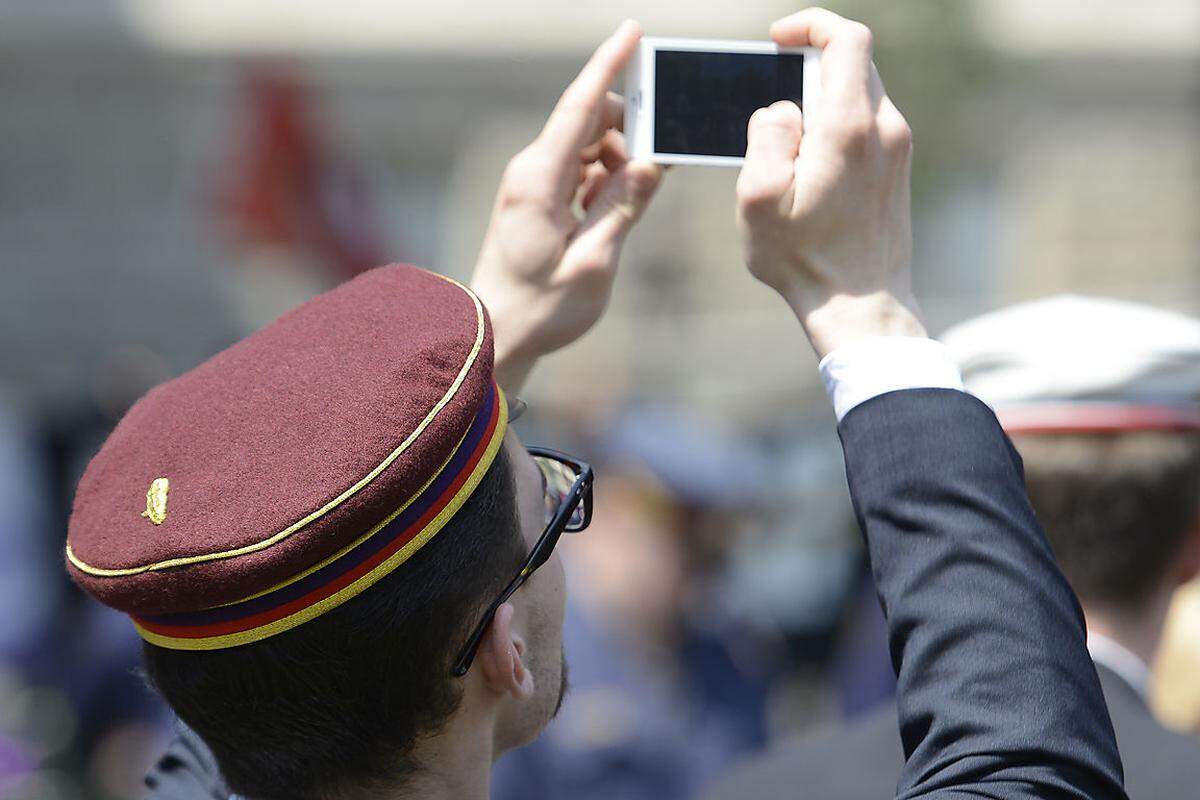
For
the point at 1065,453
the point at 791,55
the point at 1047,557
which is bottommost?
the point at 1065,453

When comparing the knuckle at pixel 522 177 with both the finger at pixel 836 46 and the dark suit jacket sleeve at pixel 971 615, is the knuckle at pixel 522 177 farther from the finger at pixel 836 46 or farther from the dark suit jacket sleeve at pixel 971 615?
the dark suit jacket sleeve at pixel 971 615

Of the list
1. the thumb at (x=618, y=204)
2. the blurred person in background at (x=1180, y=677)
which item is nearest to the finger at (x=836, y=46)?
the thumb at (x=618, y=204)

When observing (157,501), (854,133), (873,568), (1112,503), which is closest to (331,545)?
(157,501)

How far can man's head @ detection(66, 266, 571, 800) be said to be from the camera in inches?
50.4

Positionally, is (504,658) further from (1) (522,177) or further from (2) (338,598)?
(1) (522,177)

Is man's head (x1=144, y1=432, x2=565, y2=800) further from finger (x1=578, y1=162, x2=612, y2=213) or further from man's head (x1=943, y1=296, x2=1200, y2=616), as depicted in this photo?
man's head (x1=943, y1=296, x2=1200, y2=616)

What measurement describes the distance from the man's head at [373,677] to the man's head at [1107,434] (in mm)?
1003

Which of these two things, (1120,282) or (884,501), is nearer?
(884,501)

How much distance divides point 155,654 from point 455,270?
16.6m

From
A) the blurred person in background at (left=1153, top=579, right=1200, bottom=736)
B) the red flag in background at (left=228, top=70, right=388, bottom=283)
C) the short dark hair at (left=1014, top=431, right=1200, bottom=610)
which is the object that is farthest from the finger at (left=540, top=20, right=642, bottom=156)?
the red flag in background at (left=228, top=70, right=388, bottom=283)

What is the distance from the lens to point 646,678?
4.13 metres

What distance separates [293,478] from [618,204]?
0.57 m

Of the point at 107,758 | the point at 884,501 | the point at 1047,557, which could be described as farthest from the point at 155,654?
the point at 107,758

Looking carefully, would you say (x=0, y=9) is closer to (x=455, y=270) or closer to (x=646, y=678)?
(x=455, y=270)
